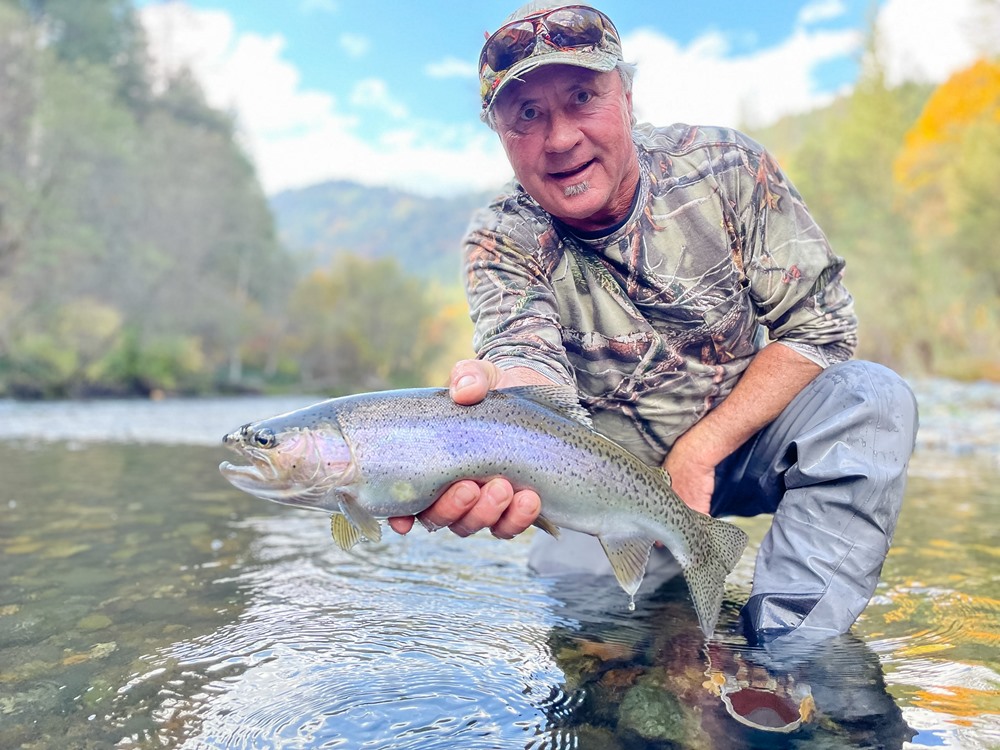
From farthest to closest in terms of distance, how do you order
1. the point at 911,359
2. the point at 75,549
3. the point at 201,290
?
the point at 201,290 < the point at 911,359 < the point at 75,549

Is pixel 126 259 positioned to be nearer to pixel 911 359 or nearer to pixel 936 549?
pixel 911 359

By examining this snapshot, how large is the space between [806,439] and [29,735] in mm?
2557

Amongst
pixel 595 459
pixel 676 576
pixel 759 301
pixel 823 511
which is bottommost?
pixel 676 576

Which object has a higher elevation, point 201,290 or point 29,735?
point 201,290

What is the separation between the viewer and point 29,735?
197cm

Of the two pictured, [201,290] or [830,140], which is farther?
[830,140]

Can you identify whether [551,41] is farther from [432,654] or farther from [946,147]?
[946,147]

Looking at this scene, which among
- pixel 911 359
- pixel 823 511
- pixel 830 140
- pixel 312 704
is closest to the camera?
pixel 312 704

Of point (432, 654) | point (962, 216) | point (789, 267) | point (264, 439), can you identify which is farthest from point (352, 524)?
point (962, 216)

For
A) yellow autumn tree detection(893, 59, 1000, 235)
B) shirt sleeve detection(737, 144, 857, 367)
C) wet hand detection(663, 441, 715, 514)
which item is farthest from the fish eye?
yellow autumn tree detection(893, 59, 1000, 235)

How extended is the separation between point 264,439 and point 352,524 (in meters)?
0.35

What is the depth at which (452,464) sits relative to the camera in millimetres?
2373

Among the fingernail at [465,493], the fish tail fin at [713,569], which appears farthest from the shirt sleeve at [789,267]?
the fingernail at [465,493]

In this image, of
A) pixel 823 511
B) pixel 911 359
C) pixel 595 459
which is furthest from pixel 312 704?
pixel 911 359
